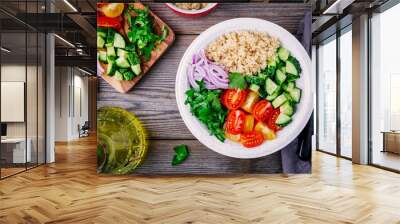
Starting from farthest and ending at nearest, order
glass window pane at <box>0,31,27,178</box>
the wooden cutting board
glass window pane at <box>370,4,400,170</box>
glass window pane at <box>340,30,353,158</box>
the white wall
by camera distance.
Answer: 1. the white wall
2. glass window pane at <box>340,30,353,158</box>
3. glass window pane at <box>370,4,400,170</box>
4. glass window pane at <box>0,31,27,178</box>
5. the wooden cutting board

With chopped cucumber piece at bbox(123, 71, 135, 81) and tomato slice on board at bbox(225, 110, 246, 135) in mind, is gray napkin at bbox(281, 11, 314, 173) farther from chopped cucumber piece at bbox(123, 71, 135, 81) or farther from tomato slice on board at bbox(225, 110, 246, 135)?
chopped cucumber piece at bbox(123, 71, 135, 81)

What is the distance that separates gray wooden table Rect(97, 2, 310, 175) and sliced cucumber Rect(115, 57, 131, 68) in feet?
1.04

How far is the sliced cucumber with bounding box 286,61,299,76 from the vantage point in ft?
17.5

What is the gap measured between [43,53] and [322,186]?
538 centimetres

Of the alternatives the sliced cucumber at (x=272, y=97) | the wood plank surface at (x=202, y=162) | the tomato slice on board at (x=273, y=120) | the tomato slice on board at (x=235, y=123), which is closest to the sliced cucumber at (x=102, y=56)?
the wood plank surface at (x=202, y=162)

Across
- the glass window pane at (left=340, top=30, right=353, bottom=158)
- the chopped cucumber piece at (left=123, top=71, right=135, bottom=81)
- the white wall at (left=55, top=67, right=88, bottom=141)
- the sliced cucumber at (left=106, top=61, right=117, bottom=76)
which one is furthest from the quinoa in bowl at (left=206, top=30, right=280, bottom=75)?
the white wall at (left=55, top=67, right=88, bottom=141)

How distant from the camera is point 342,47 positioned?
325 inches

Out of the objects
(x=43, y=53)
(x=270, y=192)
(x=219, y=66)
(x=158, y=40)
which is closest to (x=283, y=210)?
(x=270, y=192)

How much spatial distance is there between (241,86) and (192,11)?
4.14ft

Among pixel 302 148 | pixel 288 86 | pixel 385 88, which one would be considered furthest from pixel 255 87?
pixel 385 88

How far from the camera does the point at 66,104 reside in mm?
14109

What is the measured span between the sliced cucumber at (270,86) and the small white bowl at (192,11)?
1.29 metres

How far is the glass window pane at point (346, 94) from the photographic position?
25.6 ft

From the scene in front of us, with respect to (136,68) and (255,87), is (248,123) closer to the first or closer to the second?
(255,87)
